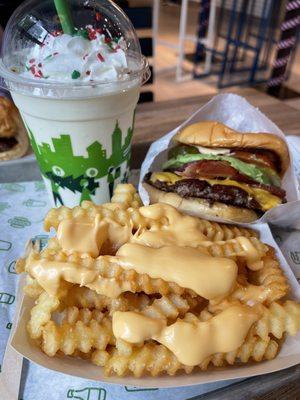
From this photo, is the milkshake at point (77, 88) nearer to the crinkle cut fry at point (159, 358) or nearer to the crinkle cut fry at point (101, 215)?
the crinkle cut fry at point (101, 215)

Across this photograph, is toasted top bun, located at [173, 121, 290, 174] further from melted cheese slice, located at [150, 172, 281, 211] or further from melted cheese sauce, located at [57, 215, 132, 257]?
melted cheese sauce, located at [57, 215, 132, 257]

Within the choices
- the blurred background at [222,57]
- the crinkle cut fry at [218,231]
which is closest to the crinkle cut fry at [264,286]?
the crinkle cut fry at [218,231]

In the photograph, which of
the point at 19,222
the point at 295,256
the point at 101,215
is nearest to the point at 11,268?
the point at 19,222

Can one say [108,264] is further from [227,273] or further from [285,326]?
[285,326]

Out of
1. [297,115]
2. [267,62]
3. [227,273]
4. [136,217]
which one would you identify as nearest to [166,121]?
[297,115]

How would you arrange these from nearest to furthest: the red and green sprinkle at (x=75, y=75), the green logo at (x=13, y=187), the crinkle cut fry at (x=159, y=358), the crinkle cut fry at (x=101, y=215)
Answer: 1. the crinkle cut fry at (x=159, y=358)
2. the crinkle cut fry at (x=101, y=215)
3. the red and green sprinkle at (x=75, y=75)
4. the green logo at (x=13, y=187)

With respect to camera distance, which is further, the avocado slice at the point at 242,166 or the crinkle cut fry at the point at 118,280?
the avocado slice at the point at 242,166

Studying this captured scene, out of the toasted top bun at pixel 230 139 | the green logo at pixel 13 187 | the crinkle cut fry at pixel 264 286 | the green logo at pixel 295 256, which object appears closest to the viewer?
the crinkle cut fry at pixel 264 286
